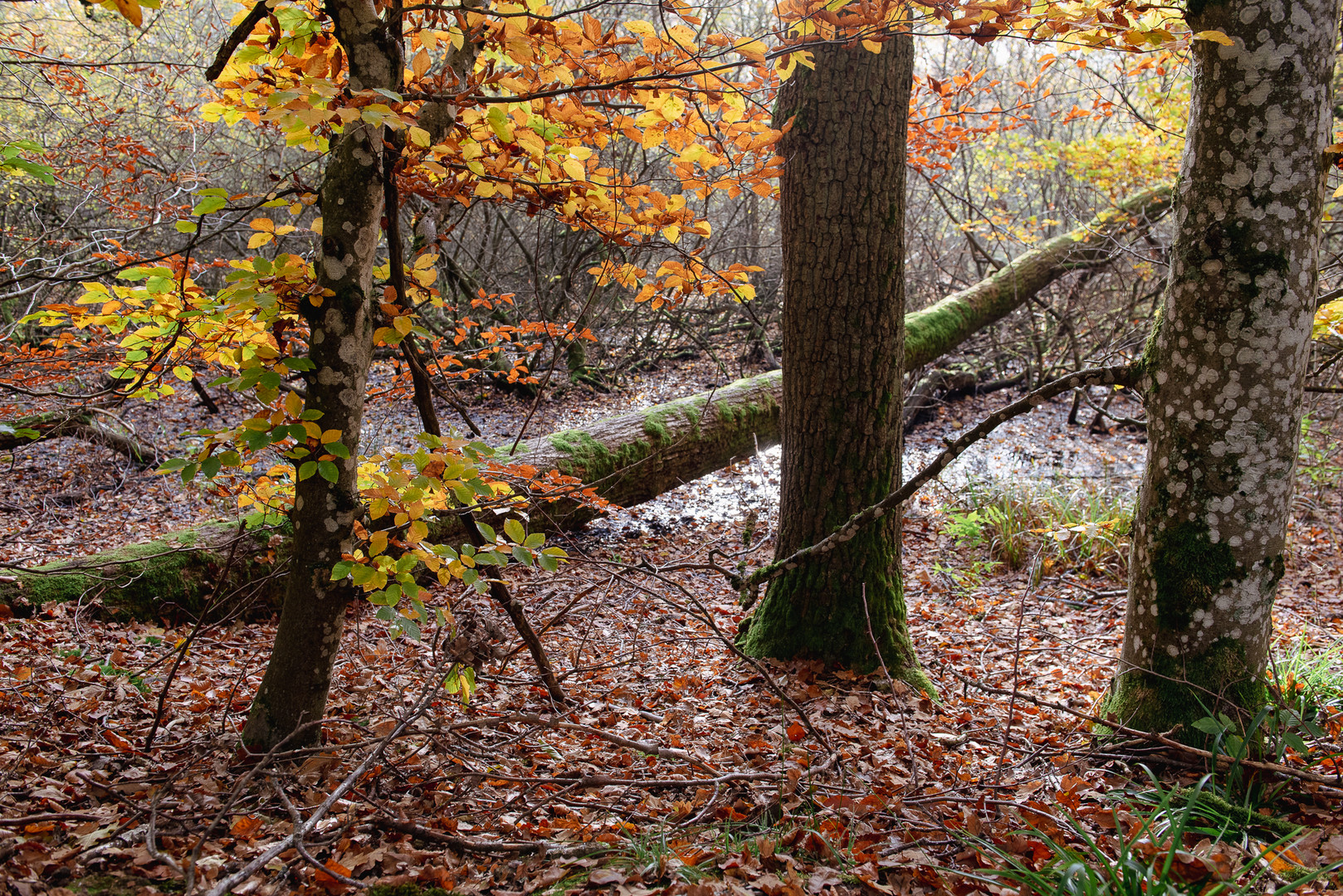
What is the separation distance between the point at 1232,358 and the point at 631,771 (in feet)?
8.21

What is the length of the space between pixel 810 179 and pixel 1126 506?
465 centimetres

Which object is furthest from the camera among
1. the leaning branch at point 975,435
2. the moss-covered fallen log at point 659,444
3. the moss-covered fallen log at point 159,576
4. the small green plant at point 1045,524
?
the moss-covered fallen log at point 659,444

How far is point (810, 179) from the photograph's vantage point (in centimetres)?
351

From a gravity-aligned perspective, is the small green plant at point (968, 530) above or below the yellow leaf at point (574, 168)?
below

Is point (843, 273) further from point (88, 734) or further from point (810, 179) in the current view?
point (88, 734)

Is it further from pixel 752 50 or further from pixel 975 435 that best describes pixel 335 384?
pixel 975 435

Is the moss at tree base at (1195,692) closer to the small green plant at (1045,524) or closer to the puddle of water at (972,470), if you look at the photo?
the small green plant at (1045,524)

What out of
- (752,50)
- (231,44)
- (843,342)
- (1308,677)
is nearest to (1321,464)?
(1308,677)

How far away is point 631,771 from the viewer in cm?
274

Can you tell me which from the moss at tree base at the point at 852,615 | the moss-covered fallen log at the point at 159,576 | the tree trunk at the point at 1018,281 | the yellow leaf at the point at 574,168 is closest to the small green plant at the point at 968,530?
the tree trunk at the point at 1018,281

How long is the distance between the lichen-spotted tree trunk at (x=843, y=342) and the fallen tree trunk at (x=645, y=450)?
0.82 m

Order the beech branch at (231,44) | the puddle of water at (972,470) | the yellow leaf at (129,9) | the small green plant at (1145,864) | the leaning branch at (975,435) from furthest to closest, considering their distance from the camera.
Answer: the puddle of water at (972,470) → the leaning branch at (975,435) → the beech branch at (231,44) → the small green plant at (1145,864) → the yellow leaf at (129,9)

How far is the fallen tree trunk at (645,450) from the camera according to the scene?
4.17 meters

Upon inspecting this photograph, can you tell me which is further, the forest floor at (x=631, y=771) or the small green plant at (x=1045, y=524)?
the small green plant at (x=1045, y=524)
